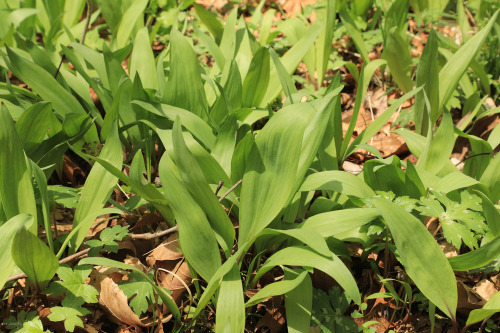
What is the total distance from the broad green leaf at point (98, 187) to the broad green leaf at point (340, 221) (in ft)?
2.02

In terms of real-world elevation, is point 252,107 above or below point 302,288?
above

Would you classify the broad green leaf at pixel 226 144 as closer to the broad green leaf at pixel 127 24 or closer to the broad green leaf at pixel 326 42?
the broad green leaf at pixel 326 42

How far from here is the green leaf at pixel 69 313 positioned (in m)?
1.25

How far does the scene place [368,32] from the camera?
2482 millimetres

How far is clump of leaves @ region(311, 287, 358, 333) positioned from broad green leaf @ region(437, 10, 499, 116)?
933mm

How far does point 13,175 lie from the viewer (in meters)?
1.38

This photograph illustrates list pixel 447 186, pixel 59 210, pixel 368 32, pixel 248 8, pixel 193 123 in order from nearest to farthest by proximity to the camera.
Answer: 1. pixel 447 186
2. pixel 193 123
3. pixel 59 210
4. pixel 368 32
5. pixel 248 8

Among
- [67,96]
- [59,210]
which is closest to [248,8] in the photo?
[67,96]

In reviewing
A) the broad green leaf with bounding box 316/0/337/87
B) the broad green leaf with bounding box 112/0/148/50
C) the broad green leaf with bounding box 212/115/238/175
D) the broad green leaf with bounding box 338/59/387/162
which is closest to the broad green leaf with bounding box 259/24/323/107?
the broad green leaf with bounding box 316/0/337/87

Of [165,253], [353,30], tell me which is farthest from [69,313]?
[353,30]

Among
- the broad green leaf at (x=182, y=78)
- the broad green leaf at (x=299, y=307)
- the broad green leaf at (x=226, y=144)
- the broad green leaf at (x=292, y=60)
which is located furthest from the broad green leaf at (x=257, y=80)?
the broad green leaf at (x=299, y=307)

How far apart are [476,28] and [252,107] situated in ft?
4.63

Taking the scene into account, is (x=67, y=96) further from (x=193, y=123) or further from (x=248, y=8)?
(x=248, y=8)

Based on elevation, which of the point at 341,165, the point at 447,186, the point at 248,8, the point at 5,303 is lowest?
the point at 5,303
